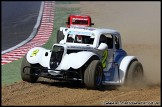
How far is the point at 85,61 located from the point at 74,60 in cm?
29

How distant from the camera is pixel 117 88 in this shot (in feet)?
40.4

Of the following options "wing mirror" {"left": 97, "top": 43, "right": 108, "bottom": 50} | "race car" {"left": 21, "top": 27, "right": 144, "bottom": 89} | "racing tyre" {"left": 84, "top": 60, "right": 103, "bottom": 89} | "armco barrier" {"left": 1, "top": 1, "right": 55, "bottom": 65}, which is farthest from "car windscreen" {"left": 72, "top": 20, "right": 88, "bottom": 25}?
"armco barrier" {"left": 1, "top": 1, "right": 55, "bottom": 65}

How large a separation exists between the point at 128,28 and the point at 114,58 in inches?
522

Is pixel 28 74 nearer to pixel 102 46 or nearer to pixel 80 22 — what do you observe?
pixel 102 46

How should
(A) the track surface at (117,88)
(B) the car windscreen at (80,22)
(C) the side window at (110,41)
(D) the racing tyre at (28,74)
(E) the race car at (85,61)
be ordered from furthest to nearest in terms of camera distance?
1. (B) the car windscreen at (80,22)
2. (C) the side window at (110,41)
3. (D) the racing tyre at (28,74)
4. (E) the race car at (85,61)
5. (A) the track surface at (117,88)

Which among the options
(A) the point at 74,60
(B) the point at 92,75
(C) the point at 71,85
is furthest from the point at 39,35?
(B) the point at 92,75

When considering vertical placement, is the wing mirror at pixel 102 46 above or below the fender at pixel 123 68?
above

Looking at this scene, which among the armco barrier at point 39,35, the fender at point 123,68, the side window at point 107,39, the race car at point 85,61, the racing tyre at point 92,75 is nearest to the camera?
the racing tyre at point 92,75

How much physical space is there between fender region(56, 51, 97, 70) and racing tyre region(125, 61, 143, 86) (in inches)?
61.0

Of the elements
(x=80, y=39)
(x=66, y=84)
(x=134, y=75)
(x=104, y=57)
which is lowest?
(x=66, y=84)

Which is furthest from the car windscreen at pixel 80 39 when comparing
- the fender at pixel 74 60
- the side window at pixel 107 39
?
the fender at pixel 74 60

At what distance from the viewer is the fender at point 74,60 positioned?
1132 cm

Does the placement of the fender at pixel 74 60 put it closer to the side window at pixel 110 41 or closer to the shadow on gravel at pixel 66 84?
the shadow on gravel at pixel 66 84

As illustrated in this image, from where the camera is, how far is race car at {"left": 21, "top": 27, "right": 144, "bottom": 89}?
11.4 m
